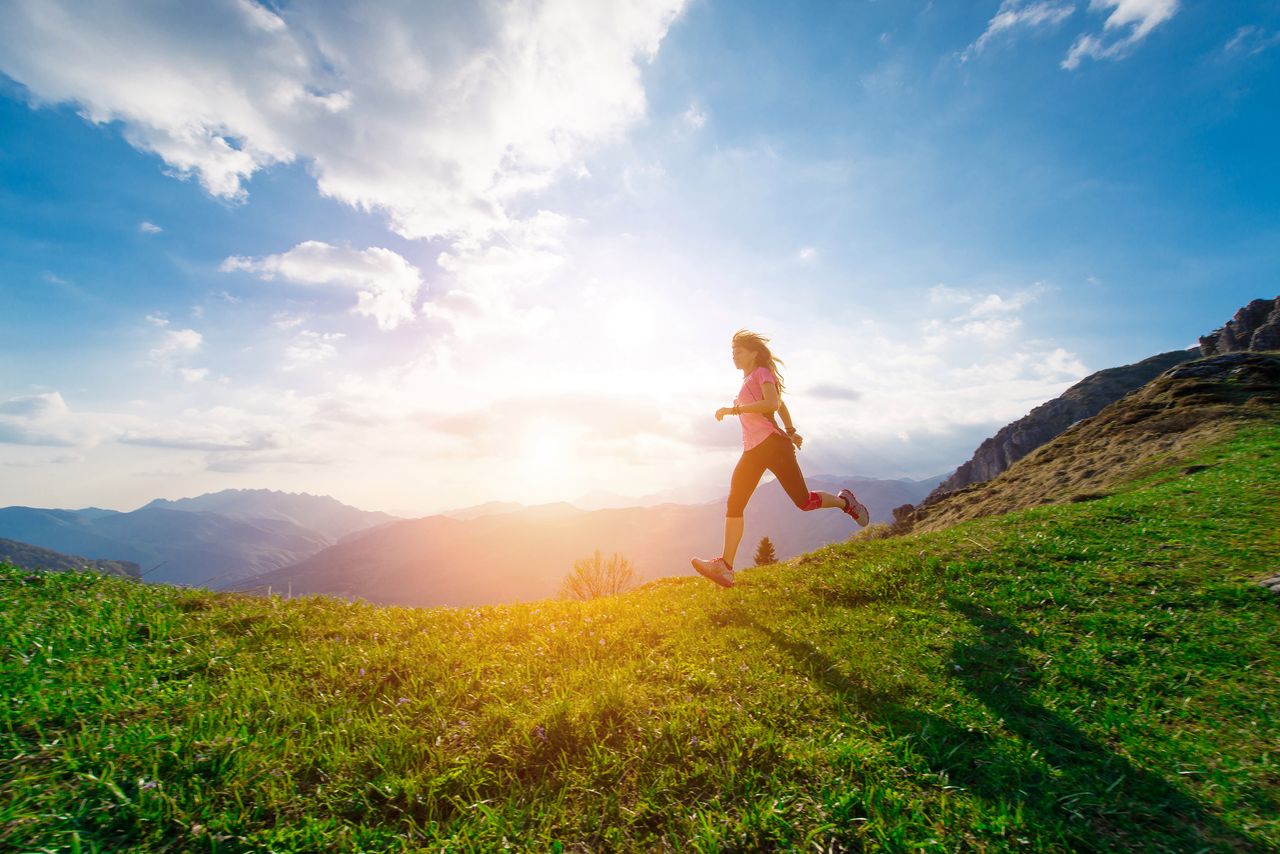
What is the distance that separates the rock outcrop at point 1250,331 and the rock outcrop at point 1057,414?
154 feet

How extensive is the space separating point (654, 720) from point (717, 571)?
14.8 ft

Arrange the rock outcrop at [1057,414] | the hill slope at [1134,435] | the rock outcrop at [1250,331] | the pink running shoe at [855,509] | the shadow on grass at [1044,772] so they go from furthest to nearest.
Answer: the rock outcrop at [1057,414] → the rock outcrop at [1250,331] → the hill slope at [1134,435] → the pink running shoe at [855,509] → the shadow on grass at [1044,772]

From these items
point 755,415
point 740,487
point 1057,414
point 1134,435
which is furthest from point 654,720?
point 1057,414

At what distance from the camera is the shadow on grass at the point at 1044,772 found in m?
2.96

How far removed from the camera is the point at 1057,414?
537 ft

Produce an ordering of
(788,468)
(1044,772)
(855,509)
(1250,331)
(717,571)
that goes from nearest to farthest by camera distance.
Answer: (1044,772), (717,571), (788,468), (855,509), (1250,331)

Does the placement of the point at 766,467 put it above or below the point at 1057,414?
Result: below

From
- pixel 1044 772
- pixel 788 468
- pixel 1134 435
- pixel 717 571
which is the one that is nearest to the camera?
pixel 1044 772

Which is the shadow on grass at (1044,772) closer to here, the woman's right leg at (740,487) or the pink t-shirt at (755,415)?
the woman's right leg at (740,487)

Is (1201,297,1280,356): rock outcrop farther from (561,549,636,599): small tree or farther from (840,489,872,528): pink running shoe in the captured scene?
(840,489,872,528): pink running shoe

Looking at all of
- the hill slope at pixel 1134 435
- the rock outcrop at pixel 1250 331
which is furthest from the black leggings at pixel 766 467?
the rock outcrop at pixel 1250 331

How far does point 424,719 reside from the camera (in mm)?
4074

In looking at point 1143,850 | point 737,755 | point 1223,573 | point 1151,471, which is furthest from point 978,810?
point 1151,471

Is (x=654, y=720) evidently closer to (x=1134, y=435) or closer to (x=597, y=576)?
(x=1134, y=435)
